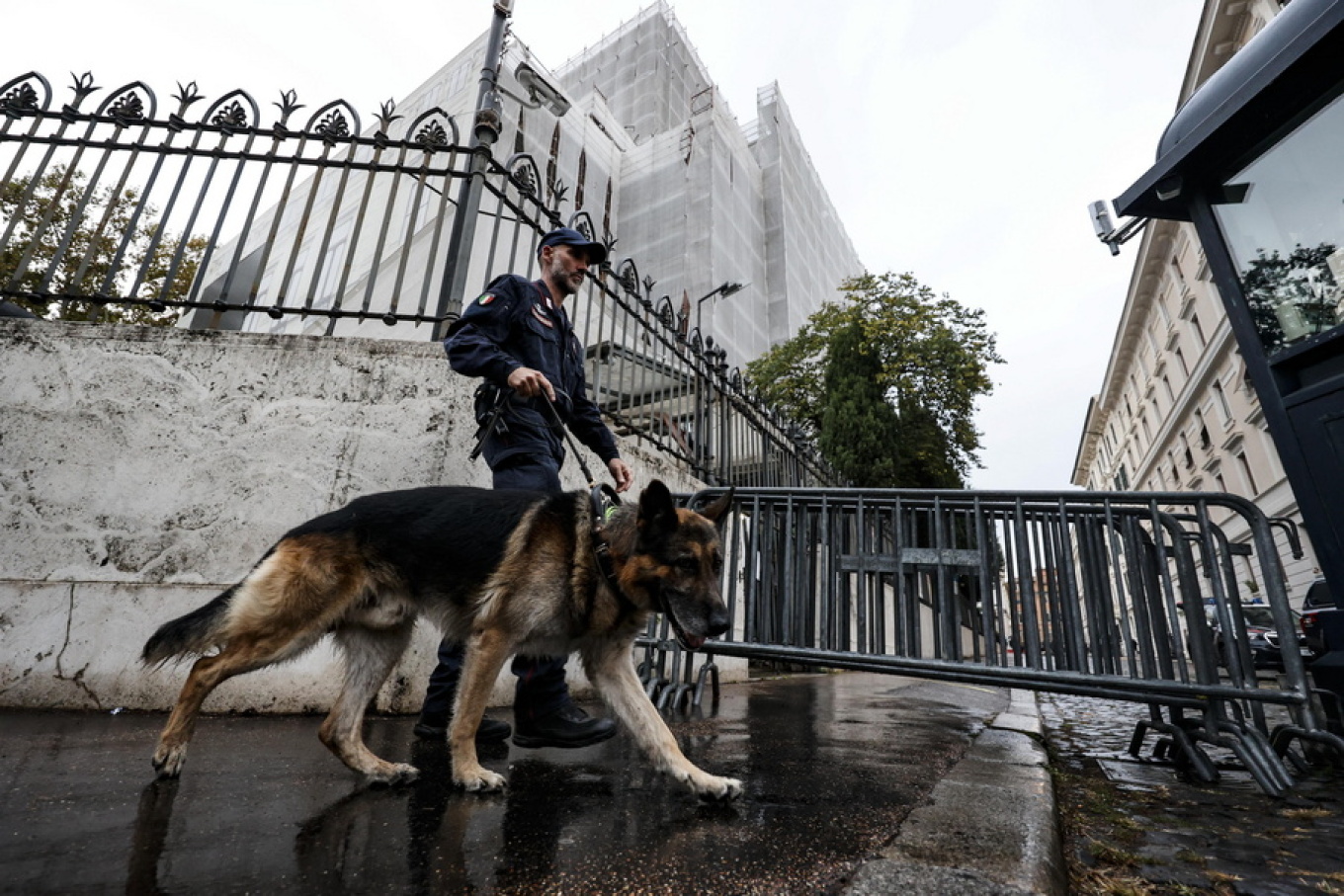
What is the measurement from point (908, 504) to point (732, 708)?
200 centimetres

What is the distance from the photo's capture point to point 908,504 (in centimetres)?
426

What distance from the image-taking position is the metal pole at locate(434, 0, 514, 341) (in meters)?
4.34

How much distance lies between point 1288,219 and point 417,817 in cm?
518

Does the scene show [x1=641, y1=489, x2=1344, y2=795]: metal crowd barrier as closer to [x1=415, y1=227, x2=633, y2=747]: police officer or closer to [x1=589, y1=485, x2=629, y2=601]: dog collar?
[x1=415, y1=227, x2=633, y2=747]: police officer

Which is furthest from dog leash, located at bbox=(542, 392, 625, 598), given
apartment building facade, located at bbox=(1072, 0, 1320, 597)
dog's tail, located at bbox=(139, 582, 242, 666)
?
apartment building facade, located at bbox=(1072, 0, 1320, 597)

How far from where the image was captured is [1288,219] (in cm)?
356

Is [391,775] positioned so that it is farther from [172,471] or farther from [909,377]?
[909,377]

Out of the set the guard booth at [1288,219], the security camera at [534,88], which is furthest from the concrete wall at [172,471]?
the security camera at [534,88]

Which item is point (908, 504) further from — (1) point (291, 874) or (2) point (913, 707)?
(1) point (291, 874)

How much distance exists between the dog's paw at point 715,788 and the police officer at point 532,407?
2.78ft

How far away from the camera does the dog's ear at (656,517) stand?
2.35 meters

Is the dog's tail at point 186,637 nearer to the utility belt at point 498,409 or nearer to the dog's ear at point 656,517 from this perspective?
the utility belt at point 498,409

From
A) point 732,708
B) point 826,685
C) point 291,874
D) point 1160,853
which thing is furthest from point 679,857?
point 826,685

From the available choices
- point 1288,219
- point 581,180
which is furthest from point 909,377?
point 1288,219
